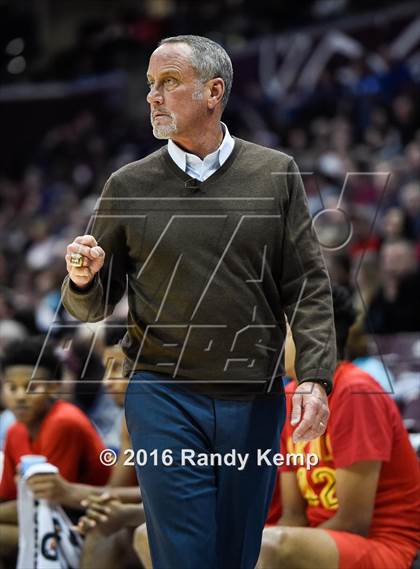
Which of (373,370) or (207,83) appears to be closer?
(207,83)

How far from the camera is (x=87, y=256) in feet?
9.61

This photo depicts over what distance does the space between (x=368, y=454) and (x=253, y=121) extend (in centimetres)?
920

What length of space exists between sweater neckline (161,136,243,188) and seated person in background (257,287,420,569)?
102cm

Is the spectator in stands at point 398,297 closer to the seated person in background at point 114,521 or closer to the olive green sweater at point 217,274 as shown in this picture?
the seated person in background at point 114,521

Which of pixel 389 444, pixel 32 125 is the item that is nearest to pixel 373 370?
pixel 389 444

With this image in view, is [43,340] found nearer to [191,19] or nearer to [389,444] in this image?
[389,444]

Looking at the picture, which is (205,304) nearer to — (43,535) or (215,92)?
(215,92)

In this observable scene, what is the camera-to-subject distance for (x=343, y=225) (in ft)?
23.0

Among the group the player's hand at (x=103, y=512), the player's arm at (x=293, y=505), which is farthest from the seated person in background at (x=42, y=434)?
the player's arm at (x=293, y=505)

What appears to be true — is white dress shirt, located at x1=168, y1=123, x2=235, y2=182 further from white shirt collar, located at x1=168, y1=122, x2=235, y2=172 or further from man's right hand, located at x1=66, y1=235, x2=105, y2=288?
man's right hand, located at x1=66, y1=235, x2=105, y2=288

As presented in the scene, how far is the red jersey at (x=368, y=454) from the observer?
12.4 feet

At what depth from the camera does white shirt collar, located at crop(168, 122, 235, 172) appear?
10.3ft

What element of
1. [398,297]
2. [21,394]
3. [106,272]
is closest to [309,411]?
[106,272]

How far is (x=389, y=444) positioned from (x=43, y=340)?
174cm
